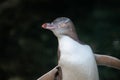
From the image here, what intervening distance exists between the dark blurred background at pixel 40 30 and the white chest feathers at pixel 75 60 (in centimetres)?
40

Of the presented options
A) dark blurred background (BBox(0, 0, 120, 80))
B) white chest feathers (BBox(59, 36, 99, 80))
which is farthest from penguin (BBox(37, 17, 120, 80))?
dark blurred background (BBox(0, 0, 120, 80))

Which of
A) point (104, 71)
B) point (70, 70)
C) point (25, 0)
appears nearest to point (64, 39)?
point (70, 70)

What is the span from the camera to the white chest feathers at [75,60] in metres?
0.98

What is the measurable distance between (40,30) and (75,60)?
54 centimetres

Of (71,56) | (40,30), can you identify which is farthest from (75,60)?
(40,30)

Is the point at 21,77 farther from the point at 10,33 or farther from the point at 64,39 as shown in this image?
the point at 64,39

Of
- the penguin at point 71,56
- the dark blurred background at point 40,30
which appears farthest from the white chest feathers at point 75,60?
the dark blurred background at point 40,30

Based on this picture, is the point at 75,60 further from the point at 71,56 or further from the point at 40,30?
the point at 40,30

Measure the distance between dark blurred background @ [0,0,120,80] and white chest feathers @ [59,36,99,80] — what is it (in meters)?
0.40

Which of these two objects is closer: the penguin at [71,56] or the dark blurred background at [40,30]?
the penguin at [71,56]

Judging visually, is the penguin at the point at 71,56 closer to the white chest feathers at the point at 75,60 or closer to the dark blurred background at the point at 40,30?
the white chest feathers at the point at 75,60

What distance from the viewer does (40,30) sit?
4.93 feet

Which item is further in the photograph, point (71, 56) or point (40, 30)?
point (40, 30)

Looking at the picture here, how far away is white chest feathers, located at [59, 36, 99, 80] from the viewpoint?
98cm
